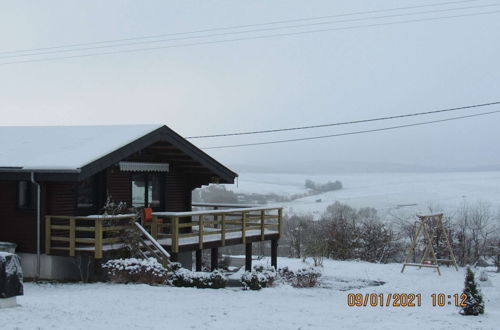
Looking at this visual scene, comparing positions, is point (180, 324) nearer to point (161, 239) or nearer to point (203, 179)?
point (161, 239)

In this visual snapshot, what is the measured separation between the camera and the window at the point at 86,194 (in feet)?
60.5

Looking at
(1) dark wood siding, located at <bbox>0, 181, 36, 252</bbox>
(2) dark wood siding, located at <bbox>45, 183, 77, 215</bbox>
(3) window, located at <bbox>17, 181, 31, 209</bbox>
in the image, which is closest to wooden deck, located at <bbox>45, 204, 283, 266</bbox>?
(2) dark wood siding, located at <bbox>45, 183, 77, 215</bbox>

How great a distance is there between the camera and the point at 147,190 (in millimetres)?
21203

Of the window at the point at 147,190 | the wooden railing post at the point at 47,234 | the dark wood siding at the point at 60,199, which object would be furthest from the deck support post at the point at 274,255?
the wooden railing post at the point at 47,234

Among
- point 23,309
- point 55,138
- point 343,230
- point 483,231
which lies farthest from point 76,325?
point 483,231

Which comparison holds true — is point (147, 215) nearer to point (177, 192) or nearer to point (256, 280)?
point (177, 192)

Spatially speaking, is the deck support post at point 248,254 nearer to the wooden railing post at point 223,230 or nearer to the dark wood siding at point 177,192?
the wooden railing post at point 223,230

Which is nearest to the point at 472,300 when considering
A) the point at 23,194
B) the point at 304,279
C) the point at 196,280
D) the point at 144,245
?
the point at 196,280

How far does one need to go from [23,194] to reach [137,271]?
15.3 ft

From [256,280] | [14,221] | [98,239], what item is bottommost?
[256,280]

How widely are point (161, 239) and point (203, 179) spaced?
4857 millimetres

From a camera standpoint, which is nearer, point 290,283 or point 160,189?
point 290,283

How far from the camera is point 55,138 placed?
2011cm

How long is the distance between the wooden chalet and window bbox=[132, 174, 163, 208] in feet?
0.11
